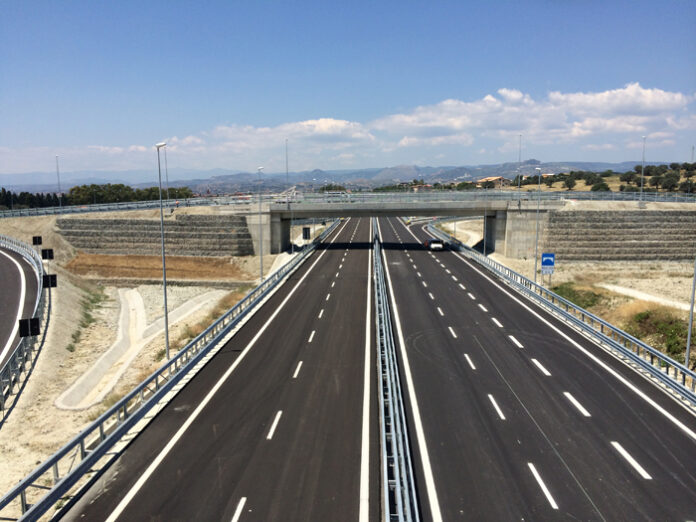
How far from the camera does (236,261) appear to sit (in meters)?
58.7

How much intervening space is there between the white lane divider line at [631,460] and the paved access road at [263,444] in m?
7.27

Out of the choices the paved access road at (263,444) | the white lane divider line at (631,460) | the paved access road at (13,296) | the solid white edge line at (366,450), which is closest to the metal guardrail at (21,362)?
the paved access road at (13,296)

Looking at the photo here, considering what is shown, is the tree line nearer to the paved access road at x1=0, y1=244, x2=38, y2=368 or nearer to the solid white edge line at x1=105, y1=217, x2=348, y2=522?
the paved access road at x1=0, y1=244, x2=38, y2=368

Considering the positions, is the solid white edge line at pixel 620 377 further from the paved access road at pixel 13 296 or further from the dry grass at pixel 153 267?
the dry grass at pixel 153 267

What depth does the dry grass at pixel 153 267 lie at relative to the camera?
5556 centimetres

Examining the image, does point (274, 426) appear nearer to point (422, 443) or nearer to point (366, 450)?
point (366, 450)

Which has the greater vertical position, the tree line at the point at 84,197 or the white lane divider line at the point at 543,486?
the tree line at the point at 84,197

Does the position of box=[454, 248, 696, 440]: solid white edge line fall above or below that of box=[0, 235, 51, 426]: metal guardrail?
above

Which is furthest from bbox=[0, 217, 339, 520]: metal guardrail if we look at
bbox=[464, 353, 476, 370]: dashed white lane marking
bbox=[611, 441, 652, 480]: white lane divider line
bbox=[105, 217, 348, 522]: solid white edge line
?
bbox=[611, 441, 652, 480]: white lane divider line

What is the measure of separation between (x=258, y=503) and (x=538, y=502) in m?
6.98

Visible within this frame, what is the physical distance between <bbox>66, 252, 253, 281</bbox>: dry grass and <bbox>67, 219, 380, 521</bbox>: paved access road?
32065mm

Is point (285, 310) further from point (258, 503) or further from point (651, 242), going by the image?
point (651, 242)

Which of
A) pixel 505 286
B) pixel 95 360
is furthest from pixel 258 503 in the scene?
pixel 505 286

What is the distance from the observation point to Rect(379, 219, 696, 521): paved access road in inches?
472
